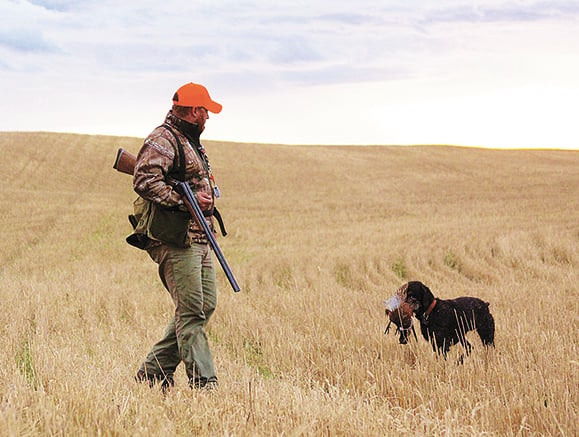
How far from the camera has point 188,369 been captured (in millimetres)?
4891

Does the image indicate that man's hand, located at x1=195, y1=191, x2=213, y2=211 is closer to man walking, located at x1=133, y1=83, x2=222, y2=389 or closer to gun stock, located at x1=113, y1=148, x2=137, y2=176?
man walking, located at x1=133, y1=83, x2=222, y2=389

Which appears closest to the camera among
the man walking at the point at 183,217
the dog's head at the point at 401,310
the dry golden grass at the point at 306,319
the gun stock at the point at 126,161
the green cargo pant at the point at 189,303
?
the dry golden grass at the point at 306,319

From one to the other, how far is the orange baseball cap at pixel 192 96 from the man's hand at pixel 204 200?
667 mm

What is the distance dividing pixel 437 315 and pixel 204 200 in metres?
2.52

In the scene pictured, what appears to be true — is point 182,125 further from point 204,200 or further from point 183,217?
point 183,217

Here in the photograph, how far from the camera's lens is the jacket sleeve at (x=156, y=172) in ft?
15.1

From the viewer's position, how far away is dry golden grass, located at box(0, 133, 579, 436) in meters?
3.79

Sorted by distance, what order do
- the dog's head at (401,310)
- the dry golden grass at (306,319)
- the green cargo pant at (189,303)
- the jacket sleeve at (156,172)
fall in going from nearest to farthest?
the dry golden grass at (306,319)
the jacket sleeve at (156,172)
the green cargo pant at (189,303)
the dog's head at (401,310)

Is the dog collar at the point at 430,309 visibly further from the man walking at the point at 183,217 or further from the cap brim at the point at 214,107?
the cap brim at the point at 214,107

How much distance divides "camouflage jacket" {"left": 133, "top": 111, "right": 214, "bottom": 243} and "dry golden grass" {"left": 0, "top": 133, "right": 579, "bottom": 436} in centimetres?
133

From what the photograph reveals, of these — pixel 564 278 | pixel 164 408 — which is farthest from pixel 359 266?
pixel 164 408

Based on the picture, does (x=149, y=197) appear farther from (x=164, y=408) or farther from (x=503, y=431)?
(x=503, y=431)

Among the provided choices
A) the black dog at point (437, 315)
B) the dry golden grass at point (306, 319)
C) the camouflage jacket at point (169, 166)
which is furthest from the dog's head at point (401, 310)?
the camouflage jacket at point (169, 166)

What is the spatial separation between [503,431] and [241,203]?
2542cm
